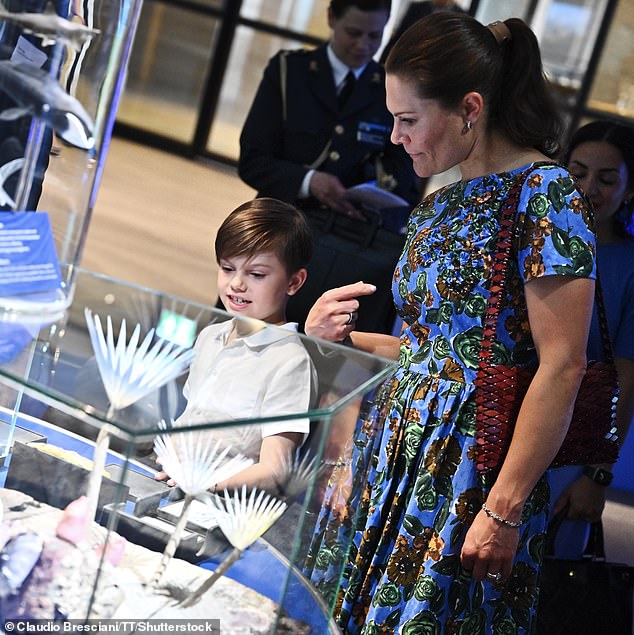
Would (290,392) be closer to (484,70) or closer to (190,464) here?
(190,464)

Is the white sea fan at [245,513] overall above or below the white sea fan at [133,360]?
below

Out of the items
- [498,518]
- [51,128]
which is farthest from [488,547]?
[51,128]

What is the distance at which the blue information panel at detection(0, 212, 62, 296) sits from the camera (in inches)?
37.6

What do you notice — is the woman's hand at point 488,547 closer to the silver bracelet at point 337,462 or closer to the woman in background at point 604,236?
the silver bracelet at point 337,462

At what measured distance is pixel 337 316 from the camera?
1.45m

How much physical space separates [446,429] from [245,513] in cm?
72

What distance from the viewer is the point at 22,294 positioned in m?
0.98

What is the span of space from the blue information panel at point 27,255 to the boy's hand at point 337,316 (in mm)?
490

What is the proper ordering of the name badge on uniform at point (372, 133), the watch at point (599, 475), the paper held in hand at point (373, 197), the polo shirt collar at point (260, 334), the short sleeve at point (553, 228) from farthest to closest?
the name badge on uniform at point (372, 133) < the paper held in hand at point (373, 197) < the watch at point (599, 475) < the short sleeve at point (553, 228) < the polo shirt collar at point (260, 334)

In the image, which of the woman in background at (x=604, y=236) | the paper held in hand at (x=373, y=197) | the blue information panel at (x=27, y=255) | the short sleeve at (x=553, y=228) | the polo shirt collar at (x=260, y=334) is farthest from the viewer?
the paper held in hand at (x=373, y=197)

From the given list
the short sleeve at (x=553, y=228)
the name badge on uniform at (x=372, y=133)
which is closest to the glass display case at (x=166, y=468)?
the short sleeve at (x=553, y=228)

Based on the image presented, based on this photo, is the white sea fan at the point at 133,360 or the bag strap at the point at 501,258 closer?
the white sea fan at the point at 133,360

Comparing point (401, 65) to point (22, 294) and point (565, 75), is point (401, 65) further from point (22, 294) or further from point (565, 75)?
point (565, 75)

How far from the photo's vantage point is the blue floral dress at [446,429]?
150 cm
